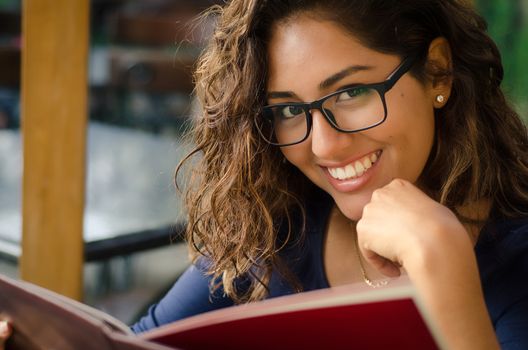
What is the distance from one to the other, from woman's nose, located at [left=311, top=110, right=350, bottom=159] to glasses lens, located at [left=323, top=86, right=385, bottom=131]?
0.01 metres

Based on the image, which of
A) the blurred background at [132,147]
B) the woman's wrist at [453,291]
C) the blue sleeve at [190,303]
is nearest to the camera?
the woman's wrist at [453,291]

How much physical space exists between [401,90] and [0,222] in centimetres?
159

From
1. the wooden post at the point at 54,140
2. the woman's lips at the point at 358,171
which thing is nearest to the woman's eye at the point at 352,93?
the woman's lips at the point at 358,171

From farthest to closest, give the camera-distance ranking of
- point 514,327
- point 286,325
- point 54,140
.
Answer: point 54,140
point 514,327
point 286,325

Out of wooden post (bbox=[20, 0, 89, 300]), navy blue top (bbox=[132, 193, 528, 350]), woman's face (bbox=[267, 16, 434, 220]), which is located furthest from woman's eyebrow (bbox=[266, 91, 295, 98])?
wooden post (bbox=[20, 0, 89, 300])

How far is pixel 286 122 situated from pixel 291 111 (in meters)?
0.03

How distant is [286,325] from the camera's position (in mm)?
754

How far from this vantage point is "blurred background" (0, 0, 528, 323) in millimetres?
2238

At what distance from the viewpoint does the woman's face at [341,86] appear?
1158mm

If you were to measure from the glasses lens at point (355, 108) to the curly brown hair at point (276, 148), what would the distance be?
0.08 m

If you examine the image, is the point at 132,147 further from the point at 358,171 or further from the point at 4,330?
the point at 4,330

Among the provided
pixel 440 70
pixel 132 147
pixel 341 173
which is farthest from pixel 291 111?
pixel 132 147

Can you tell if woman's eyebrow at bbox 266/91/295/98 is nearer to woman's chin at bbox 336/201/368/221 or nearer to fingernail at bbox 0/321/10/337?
woman's chin at bbox 336/201/368/221

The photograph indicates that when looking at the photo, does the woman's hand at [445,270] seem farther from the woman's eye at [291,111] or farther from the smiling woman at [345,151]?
the woman's eye at [291,111]
